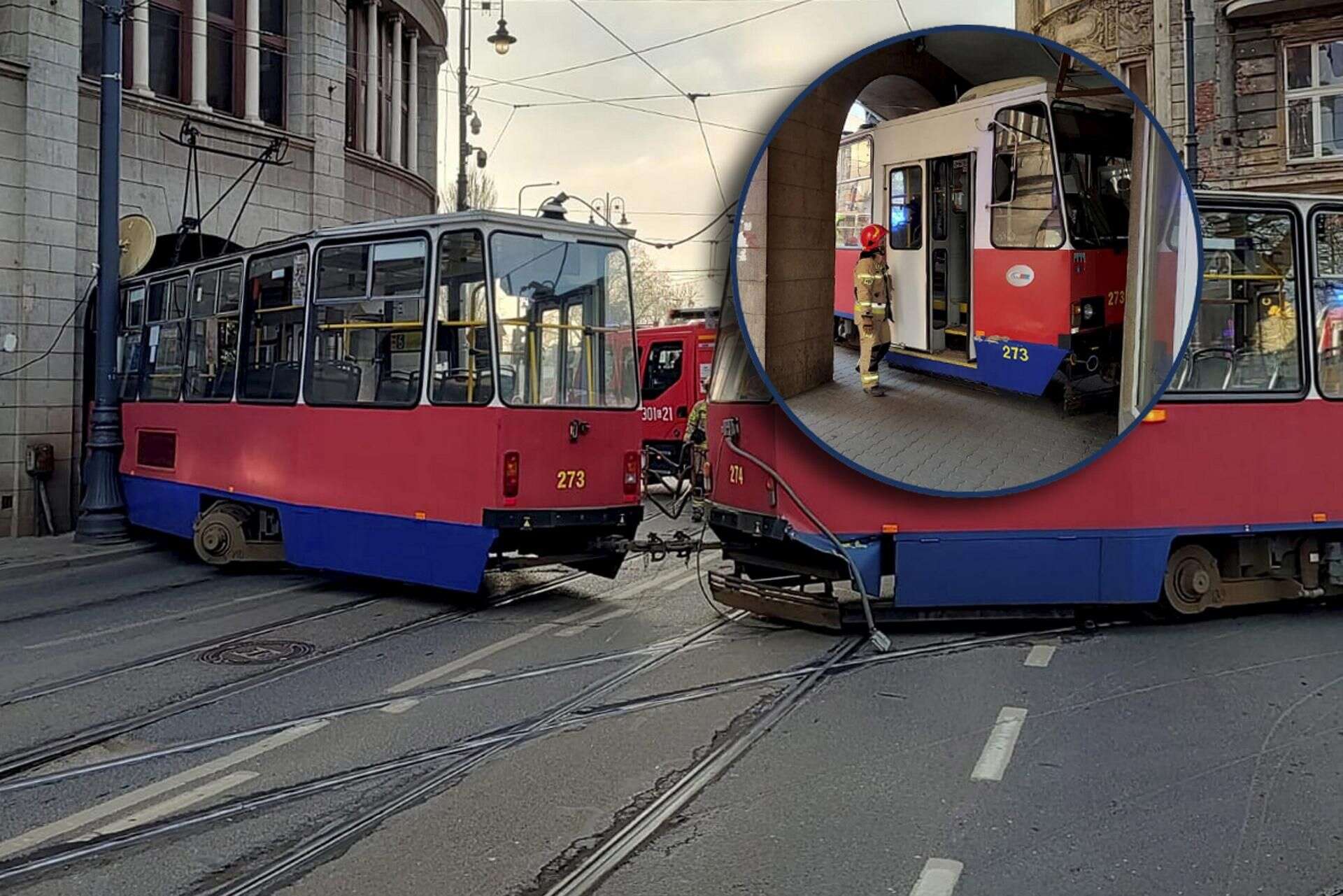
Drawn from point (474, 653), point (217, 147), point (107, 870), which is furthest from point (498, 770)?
point (217, 147)

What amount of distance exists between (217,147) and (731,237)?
49.2ft

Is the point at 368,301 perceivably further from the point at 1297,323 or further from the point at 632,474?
the point at 1297,323

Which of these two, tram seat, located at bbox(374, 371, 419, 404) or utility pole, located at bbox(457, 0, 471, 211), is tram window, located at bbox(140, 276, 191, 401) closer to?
tram seat, located at bbox(374, 371, 419, 404)

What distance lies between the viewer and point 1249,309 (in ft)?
27.6

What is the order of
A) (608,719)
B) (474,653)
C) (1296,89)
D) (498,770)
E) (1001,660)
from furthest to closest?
(1296,89) < (474,653) < (1001,660) < (608,719) < (498,770)

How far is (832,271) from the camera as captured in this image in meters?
5.14

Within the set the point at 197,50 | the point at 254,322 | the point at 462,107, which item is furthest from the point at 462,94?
the point at 254,322

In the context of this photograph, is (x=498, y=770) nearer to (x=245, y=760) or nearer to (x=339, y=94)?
(x=245, y=760)

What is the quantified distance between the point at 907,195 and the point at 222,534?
8.85 meters

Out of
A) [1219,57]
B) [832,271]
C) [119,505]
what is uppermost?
[1219,57]

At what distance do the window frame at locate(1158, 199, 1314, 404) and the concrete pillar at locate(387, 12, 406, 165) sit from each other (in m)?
18.2

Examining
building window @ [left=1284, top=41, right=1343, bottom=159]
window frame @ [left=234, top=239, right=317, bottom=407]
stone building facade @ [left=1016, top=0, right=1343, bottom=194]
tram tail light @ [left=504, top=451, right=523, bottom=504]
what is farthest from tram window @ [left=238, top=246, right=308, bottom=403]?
building window @ [left=1284, top=41, right=1343, bottom=159]

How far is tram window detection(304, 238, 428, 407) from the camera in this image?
9617mm

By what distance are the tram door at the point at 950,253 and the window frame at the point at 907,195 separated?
0.03 meters
